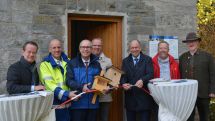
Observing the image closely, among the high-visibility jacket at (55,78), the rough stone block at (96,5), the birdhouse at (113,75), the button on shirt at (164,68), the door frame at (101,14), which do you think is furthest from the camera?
the rough stone block at (96,5)

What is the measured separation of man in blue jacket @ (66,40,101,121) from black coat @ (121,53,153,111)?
689mm

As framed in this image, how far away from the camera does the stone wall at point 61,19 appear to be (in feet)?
20.0

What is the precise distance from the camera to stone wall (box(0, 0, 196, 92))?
6.09 meters

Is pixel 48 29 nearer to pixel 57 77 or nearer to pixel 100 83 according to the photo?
pixel 57 77

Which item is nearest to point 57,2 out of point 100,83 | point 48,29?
point 48,29

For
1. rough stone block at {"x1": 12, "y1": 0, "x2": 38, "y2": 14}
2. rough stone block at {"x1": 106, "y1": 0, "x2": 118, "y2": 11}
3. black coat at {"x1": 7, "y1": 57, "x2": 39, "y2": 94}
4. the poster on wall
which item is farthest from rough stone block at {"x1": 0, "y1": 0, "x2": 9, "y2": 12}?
the poster on wall

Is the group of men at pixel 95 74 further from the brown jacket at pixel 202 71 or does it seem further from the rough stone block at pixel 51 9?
the rough stone block at pixel 51 9

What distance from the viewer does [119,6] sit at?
278 inches

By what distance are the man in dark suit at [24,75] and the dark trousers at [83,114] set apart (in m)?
0.67

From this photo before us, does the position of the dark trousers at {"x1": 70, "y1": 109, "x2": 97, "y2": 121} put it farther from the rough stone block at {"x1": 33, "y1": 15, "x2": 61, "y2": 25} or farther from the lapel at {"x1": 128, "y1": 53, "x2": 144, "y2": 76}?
the rough stone block at {"x1": 33, "y1": 15, "x2": 61, "y2": 25}

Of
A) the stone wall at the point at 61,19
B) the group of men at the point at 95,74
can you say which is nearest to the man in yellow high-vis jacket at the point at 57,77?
the group of men at the point at 95,74

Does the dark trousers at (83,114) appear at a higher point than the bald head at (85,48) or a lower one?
lower

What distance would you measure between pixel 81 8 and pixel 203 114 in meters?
2.61

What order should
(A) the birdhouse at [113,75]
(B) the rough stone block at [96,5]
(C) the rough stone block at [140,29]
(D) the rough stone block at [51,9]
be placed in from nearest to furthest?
(A) the birdhouse at [113,75], (D) the rough stone block at [51,9], (B) the rough stone block at [96,5], (C) the rough stone block at [140,29]
